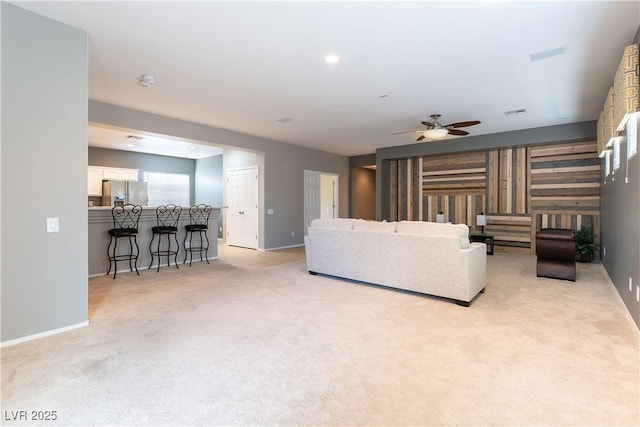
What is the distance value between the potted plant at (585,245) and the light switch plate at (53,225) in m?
7.79

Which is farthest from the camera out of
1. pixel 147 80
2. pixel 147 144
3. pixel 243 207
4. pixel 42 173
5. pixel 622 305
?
pixel 243 207

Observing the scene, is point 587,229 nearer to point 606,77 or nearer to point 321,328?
point 606,77

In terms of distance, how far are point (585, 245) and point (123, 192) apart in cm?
1050

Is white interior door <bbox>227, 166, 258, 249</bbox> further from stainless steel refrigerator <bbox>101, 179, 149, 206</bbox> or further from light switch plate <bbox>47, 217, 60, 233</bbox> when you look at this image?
light switch plate <bbox>47, 217, 60, 233</bbox>

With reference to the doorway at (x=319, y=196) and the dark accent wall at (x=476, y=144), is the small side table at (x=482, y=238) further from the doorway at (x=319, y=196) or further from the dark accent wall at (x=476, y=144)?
the doorway at (x=319, y=196)

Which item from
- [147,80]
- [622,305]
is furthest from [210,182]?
[622,305]

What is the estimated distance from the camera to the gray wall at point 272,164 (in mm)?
5910

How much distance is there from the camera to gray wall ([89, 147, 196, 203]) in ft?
28.0

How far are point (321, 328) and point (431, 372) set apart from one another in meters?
1.06

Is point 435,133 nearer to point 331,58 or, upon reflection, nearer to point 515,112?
point 515,112

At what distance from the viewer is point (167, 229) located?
5.56 meters

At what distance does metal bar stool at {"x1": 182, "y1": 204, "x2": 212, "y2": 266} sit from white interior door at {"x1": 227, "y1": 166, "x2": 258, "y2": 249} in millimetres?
1544

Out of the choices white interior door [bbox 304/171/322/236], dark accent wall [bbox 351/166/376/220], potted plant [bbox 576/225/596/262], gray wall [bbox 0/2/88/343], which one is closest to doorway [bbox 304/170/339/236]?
white interior door [bbox 304/171/322/236]

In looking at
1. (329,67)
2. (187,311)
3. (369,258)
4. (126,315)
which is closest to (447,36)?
(329,67)
